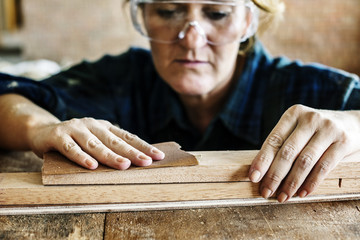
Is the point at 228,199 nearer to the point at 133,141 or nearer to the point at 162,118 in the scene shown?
the point at 133,141

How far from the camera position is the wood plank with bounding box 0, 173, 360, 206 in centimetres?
86

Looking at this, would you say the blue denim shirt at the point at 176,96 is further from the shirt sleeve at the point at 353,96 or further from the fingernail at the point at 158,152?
the fingernail at the point at 158,152

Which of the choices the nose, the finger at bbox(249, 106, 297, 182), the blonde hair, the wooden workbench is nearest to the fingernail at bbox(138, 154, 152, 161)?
the wooden workbench

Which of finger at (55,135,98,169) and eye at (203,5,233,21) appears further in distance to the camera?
eye at (203,5,233,21)

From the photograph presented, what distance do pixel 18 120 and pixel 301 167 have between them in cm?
85

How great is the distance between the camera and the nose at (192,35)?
133 centimetres

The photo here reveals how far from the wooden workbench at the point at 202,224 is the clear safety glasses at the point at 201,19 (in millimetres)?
661

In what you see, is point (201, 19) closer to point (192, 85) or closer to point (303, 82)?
point (192, 85)

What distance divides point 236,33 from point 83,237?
89 centimetres

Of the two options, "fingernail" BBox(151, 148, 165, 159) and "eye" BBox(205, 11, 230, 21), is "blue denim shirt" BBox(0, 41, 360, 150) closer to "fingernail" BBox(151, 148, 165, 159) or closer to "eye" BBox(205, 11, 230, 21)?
"eye" BBox(205, 11, 230, 21)

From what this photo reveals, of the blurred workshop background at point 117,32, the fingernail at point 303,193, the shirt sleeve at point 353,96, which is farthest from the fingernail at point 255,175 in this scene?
the blurred workshop background at point 117,32

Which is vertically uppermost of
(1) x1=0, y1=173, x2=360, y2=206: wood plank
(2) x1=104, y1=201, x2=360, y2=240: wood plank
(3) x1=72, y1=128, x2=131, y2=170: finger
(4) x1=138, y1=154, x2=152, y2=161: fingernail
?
(4) x1=138, y1=154, x2=152, y2=161: fingernail

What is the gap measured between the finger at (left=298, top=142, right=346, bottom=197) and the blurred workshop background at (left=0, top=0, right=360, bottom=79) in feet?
14.9

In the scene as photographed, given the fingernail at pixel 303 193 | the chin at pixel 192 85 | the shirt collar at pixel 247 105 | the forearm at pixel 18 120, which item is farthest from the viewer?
the shirt collar at pixel 247 105
